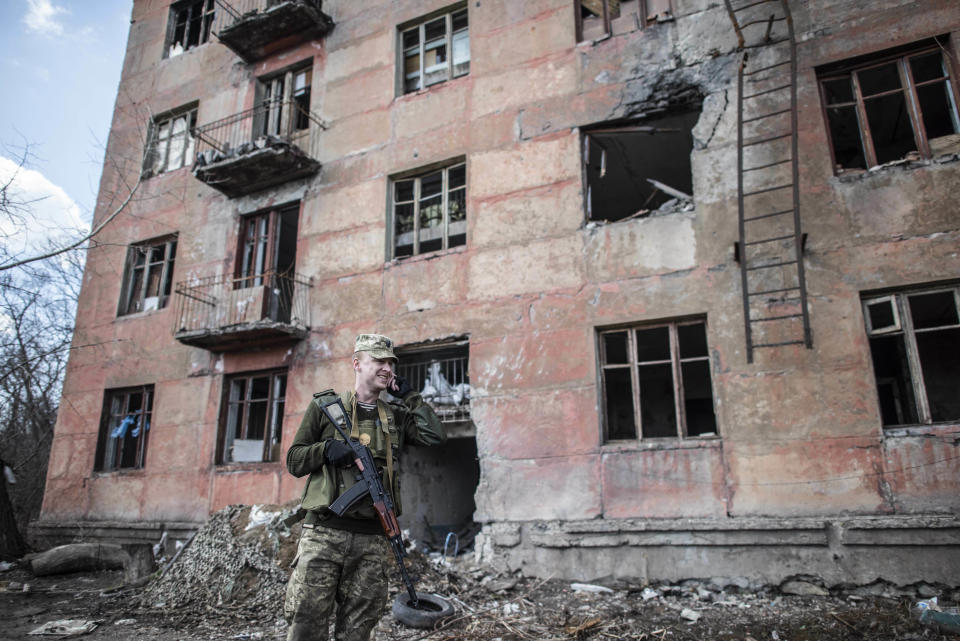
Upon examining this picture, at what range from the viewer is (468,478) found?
36.3 ft

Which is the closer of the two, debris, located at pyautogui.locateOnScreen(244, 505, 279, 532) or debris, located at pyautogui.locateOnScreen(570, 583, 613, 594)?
debris, located at pyautogui.locateOnScreen(570, 583, 613, 594)

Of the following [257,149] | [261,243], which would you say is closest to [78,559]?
[261,243]

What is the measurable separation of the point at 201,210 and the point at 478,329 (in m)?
6.67

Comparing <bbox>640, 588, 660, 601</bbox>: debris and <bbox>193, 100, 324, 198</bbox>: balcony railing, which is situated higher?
<bbox>193, 100, 324, 198</bbox>: balcony railing

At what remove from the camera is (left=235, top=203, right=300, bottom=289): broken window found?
10836 mm

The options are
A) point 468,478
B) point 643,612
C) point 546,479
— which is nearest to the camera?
point 643,612

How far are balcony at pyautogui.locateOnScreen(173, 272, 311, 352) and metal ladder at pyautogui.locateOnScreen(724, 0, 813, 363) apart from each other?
261 inches

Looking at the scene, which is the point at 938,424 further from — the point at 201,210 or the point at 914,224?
the point at 201,210

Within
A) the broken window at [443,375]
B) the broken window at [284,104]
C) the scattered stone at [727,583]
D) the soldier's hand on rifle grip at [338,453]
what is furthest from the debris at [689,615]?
the broken window at [284,104]

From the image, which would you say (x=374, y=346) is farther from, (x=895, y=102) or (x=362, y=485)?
(x=895, y=102)

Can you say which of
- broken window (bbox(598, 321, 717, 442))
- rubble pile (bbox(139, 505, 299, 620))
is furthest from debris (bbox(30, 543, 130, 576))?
broken window (bbox(598, 321, 717, 442))

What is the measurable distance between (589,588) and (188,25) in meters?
14.0

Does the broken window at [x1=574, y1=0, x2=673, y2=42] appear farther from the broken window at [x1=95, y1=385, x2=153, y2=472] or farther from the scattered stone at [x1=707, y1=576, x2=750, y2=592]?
the broken window at [x1=95, y1=385, x2=153, y2=472]

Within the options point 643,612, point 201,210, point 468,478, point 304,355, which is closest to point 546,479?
point 643,612
